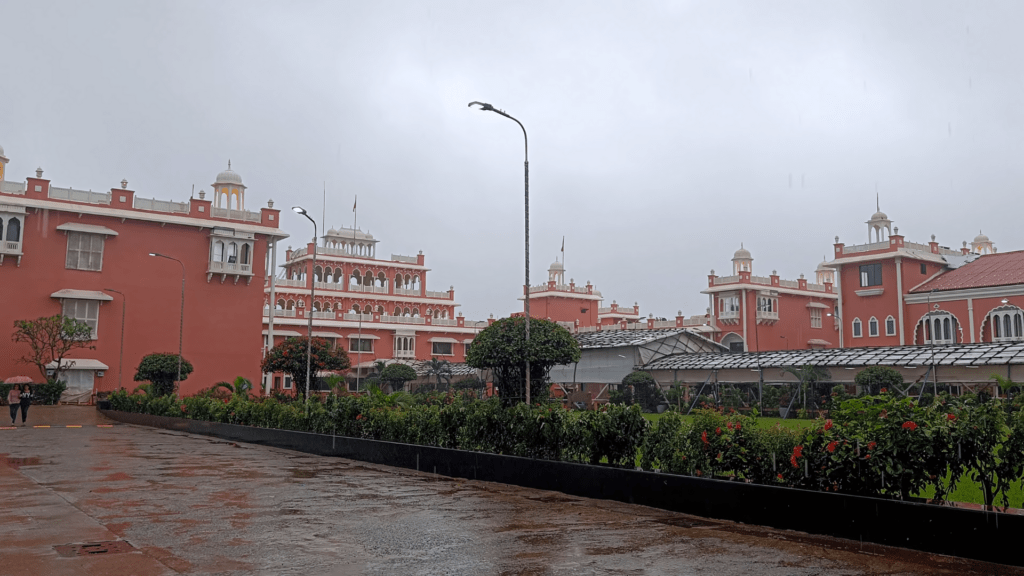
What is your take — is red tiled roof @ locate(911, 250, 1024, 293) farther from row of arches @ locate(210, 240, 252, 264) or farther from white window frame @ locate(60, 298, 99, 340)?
white window frame @ locate(60, 298, 99, 340)

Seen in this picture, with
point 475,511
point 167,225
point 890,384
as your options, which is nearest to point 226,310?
point 167,225

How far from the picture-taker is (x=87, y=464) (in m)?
14.1

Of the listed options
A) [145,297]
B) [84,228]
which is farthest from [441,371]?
[84,228]

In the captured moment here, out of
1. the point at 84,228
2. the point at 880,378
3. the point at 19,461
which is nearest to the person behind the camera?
the point at 19,461

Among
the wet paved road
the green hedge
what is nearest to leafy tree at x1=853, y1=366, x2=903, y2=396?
the green hedge

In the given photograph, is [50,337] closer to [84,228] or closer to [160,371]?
[84,228]

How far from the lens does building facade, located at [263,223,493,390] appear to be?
51.8m

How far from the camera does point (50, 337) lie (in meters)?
33.7

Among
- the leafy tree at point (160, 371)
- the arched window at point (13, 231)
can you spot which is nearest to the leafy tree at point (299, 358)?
the leafy tree at point (160, 371)

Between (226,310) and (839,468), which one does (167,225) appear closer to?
(226,310)

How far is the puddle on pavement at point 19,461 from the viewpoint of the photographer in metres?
14.0

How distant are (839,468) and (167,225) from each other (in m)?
37.5

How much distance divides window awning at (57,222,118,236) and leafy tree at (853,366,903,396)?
3346cm

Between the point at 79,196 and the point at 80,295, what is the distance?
4823 millimetres
